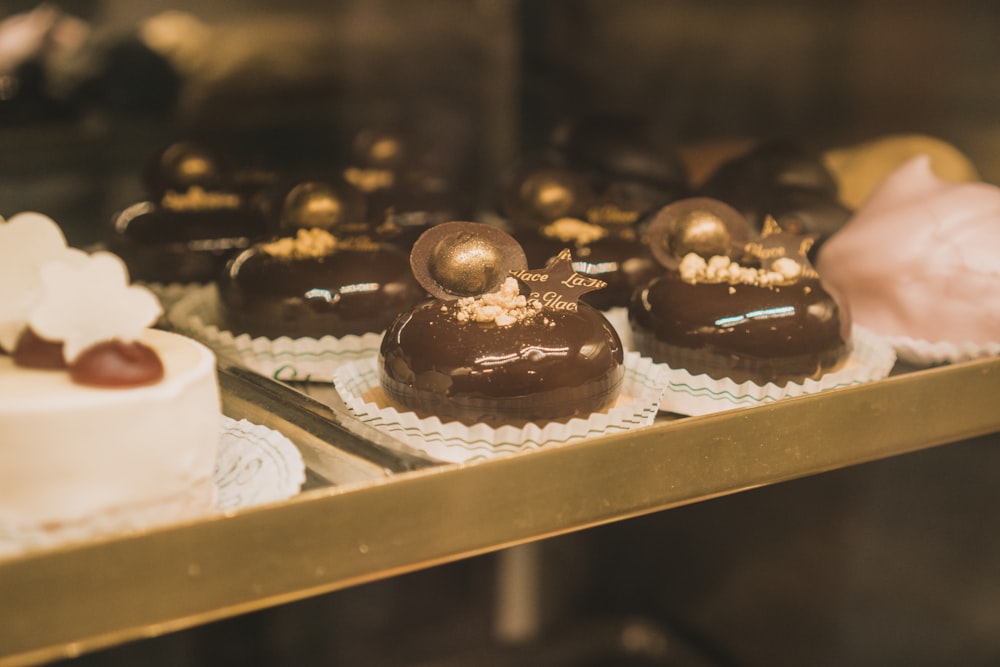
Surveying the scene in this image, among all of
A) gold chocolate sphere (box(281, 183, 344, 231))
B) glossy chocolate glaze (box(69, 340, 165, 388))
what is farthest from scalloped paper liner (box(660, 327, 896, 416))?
glossy chocolate glaze (box(69, 340, 165, 388))

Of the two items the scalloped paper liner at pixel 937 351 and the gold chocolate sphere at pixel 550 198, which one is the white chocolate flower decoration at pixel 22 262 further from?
the scalloped paper liner at pixel 937 351

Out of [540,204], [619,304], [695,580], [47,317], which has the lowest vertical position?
[695,580]

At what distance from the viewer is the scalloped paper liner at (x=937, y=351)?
1356 mm

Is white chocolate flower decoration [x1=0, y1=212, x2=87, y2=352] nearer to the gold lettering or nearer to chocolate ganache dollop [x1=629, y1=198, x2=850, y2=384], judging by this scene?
the gold lettering

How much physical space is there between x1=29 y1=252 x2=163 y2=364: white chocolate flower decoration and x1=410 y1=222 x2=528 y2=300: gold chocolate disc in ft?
1.07

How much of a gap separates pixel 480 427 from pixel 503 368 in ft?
0.20

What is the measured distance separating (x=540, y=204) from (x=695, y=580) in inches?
34.6

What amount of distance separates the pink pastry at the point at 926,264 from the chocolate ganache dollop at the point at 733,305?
0.30 ft

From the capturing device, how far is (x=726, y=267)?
4.22ft

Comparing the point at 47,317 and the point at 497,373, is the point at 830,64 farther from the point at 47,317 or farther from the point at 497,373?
the point at 47,317

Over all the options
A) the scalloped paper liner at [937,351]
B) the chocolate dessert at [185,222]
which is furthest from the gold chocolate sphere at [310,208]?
the scalloped paper liner at [937,351]

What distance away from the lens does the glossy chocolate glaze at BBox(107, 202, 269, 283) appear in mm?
1580

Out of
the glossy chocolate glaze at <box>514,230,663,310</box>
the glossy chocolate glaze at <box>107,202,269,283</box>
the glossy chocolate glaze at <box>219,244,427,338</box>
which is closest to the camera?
the glossy chocolate glaze at <box>219,244,427,338</box>

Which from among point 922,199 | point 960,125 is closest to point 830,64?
point 960,125
